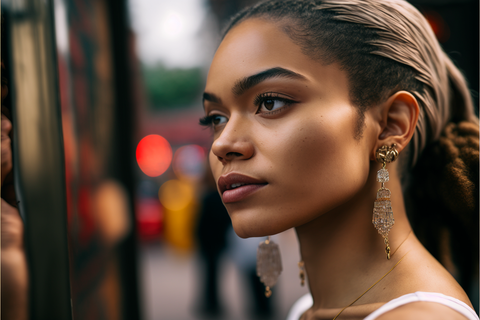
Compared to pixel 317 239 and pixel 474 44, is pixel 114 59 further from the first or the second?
pixel 474 44

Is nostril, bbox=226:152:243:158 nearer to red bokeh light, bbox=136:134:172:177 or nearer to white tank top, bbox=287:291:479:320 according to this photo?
white tank top, bbox=287:291:479:320

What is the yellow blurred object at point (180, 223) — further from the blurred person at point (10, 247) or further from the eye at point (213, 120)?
the blurred person at point (10, 247)

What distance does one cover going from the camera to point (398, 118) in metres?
1.02

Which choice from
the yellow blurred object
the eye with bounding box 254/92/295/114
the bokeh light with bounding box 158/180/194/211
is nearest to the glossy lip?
the eye with bounding box 254/92/295/114

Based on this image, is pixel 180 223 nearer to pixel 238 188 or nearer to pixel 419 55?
pixel 238 188

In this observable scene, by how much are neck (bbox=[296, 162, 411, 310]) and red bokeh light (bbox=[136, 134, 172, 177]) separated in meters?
13.3

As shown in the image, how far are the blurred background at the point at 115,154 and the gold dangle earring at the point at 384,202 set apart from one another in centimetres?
66

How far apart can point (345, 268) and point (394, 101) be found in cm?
54

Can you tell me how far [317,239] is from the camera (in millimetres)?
1120

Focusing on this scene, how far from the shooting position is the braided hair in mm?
1006

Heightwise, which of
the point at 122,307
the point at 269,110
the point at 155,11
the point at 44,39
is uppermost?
the point at 155,11

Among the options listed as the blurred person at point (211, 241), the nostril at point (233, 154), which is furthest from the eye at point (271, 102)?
the blurred person at point (211, 241)

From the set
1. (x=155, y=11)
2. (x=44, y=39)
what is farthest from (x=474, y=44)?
(x=155, y=11)

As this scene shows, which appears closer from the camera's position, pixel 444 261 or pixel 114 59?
pixel 444 261
